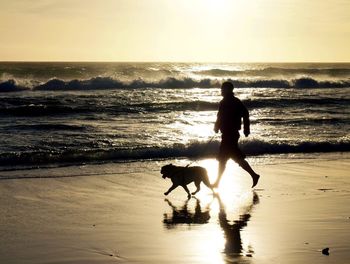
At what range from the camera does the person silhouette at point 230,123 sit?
970 centimetres

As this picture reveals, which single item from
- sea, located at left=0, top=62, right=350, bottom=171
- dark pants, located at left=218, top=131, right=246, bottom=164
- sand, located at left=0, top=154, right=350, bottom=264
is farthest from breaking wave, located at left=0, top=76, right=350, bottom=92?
dark pants, located at left=218, top=131, right=246, bottom=164

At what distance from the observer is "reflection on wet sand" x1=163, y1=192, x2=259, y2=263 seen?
20.1 feet

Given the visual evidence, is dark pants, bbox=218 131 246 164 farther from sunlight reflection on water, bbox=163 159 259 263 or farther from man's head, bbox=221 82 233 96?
man's head, bbox=221 82 233 96

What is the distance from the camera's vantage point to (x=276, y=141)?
1627cm

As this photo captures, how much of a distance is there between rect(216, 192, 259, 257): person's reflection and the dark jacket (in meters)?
1.25

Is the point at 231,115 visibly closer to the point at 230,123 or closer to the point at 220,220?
the point at 230,123

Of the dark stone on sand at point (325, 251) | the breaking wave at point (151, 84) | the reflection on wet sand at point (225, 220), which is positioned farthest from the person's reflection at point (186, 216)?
the breaking wave at point (151, 84)

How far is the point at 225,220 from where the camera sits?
7703 mm

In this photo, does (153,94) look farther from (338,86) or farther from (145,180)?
(145,180)

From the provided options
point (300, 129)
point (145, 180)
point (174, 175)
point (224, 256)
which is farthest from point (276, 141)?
point (224, 256)

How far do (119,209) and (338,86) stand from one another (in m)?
41.4

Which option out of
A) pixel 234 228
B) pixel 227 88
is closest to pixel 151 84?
pixel 227 88

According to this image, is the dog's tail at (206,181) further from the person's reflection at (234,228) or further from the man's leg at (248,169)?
the man's leg at (248,169)

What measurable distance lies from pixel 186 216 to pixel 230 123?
2.25 metres
